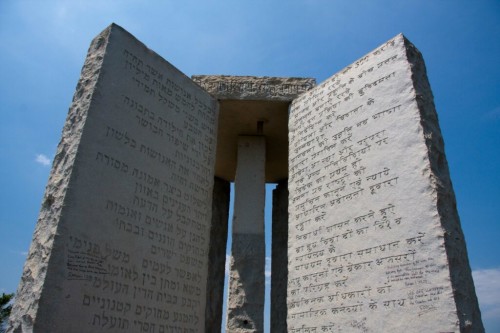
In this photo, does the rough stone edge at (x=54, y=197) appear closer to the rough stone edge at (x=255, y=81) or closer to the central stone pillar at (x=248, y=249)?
the rough stone edge at (x=255, y=81)

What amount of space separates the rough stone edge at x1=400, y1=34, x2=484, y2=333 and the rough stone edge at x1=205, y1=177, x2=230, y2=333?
5184mm

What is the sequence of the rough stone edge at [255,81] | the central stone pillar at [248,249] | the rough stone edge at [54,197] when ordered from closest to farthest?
the rough stone edge at [54,197] < the central stone pillar at [248,249] < the rough stone edge at [255,81]

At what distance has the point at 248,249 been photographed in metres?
6.73

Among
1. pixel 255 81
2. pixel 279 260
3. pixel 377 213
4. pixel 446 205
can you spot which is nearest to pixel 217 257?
pixel 279 260

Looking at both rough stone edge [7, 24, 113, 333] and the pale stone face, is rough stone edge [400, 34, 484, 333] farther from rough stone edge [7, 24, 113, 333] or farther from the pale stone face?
rough stone edge [7, 24, 113, 333]

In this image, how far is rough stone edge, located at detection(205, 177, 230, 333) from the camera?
7969 mm

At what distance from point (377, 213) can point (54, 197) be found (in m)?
3.04

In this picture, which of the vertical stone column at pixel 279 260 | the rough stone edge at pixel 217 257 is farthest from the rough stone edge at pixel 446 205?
the rough stone edge at pixel 217 257

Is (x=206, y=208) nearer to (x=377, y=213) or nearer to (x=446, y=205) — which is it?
(x=377, y=213)

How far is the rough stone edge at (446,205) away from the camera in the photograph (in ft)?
11.3

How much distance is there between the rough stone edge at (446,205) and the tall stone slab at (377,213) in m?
0.01

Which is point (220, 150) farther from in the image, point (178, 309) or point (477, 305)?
point (477, 305)

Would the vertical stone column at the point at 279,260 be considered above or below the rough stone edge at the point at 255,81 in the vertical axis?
below

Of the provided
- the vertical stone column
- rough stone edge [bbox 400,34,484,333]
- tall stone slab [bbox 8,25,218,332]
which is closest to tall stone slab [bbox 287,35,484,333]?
rough stone edge [bbox 400,34,484,333]
